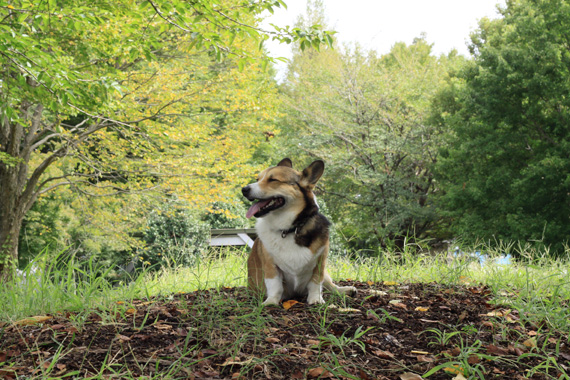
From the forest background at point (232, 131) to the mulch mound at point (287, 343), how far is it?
67.3 inches

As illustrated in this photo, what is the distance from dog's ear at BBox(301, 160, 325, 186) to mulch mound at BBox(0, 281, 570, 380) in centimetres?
90

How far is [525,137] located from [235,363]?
1595cm

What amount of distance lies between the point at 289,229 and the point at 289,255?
0.19 metres

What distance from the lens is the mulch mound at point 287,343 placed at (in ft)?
7.68

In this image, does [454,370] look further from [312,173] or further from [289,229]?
[312,173]

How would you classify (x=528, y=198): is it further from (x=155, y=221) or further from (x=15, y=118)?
(x=15, y=118)

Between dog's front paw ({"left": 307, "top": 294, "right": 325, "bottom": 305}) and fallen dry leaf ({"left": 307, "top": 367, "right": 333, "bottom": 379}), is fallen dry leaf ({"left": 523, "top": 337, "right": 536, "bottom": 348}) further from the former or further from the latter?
dog's front paw ({"left": 307, "top": 294, "right": 325, "bottom": 305})

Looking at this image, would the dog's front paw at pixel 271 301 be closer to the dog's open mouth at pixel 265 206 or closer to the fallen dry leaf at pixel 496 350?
the dog's open mouth at pixel 265 206

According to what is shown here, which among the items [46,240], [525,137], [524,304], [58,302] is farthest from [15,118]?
[525,137]

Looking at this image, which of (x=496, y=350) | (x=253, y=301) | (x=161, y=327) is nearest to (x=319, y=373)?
(x=496, y=350)

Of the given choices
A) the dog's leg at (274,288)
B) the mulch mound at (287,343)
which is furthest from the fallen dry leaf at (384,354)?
the dog's leg at (274,288)

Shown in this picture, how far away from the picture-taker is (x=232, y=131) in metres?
11.3

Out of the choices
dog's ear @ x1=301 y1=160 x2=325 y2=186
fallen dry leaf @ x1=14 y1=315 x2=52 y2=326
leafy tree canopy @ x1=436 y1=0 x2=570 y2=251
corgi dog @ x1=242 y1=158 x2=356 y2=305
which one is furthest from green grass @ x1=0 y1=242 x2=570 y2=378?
leafy tree canopy @ x1=436 y1=0 x2=570 y2=251

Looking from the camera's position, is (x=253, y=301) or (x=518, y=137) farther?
(x=518, y=137)
